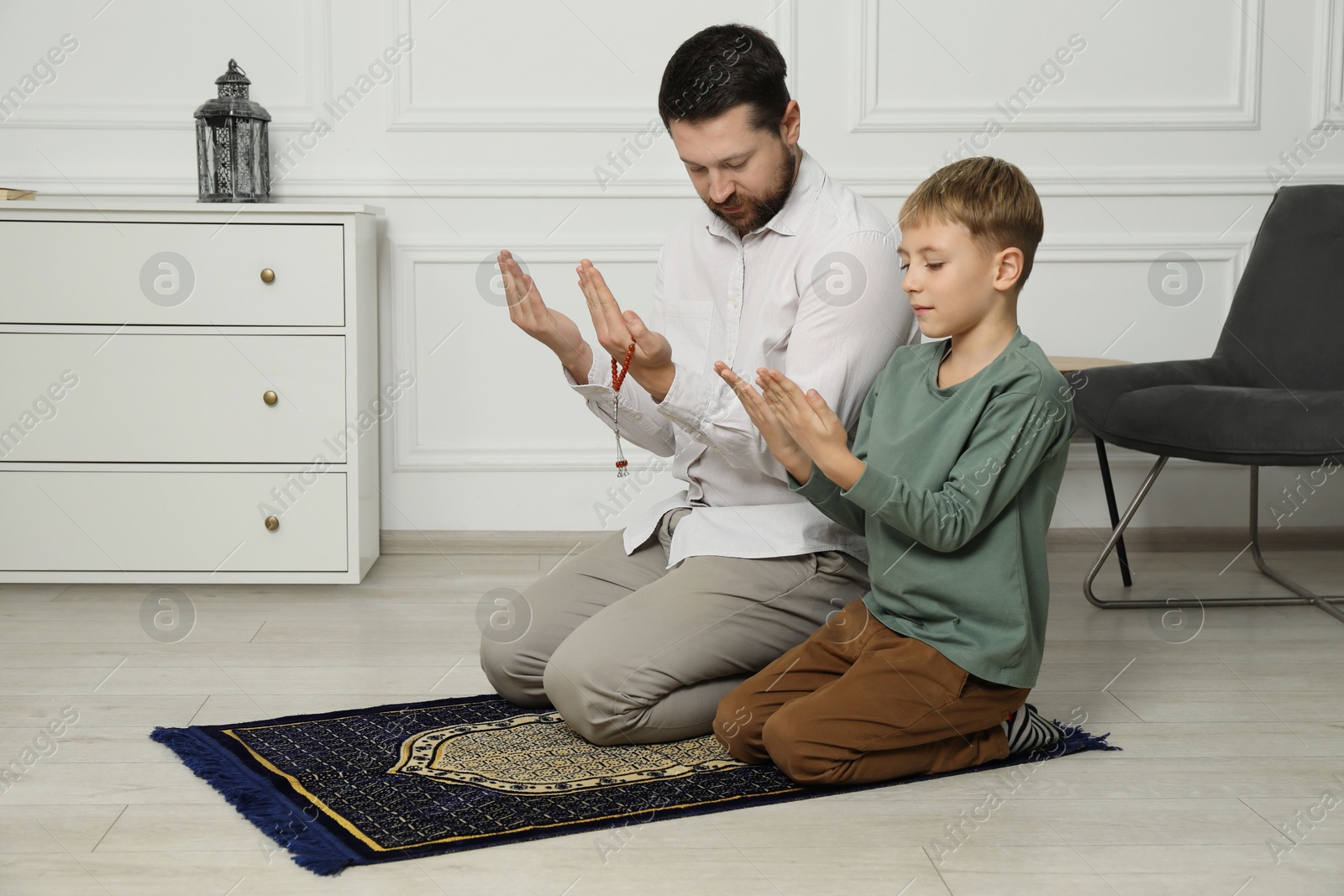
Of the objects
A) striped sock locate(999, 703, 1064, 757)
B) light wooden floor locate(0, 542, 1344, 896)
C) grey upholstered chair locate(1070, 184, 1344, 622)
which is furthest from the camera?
grey upholstered chair locate(1070, 184, 1344, 622)

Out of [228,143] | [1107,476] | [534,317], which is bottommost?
[1107,476]

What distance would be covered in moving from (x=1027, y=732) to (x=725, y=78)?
99 cm

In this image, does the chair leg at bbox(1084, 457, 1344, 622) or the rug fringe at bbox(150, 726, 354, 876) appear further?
the chair leg at bbox(1084, 457, 1344, 622)

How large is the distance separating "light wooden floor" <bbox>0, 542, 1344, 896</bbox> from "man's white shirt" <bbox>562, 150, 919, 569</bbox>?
16.8 inches

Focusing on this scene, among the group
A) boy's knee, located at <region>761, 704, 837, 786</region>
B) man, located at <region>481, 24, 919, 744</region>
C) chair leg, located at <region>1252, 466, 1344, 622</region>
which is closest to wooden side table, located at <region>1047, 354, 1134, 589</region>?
chair leg, located at <region>1252, 466, 1344, 622</region>

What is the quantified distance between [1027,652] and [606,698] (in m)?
0.56

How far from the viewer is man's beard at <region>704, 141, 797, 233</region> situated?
5.28 feet

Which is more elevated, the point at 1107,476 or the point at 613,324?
the point at 613,324

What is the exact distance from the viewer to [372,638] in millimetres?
2184

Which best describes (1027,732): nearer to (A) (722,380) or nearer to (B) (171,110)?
(A) (722,380)

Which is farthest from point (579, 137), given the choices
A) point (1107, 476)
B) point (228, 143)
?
→ point (1107, 476)

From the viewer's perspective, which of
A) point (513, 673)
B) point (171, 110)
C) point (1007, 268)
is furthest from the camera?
point (171, 110)

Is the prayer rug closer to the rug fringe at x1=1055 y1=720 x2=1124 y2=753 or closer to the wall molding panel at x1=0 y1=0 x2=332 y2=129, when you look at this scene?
the rug fringe at x1=1055 y1=720 x2=1124 y2=753

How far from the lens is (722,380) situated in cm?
156
